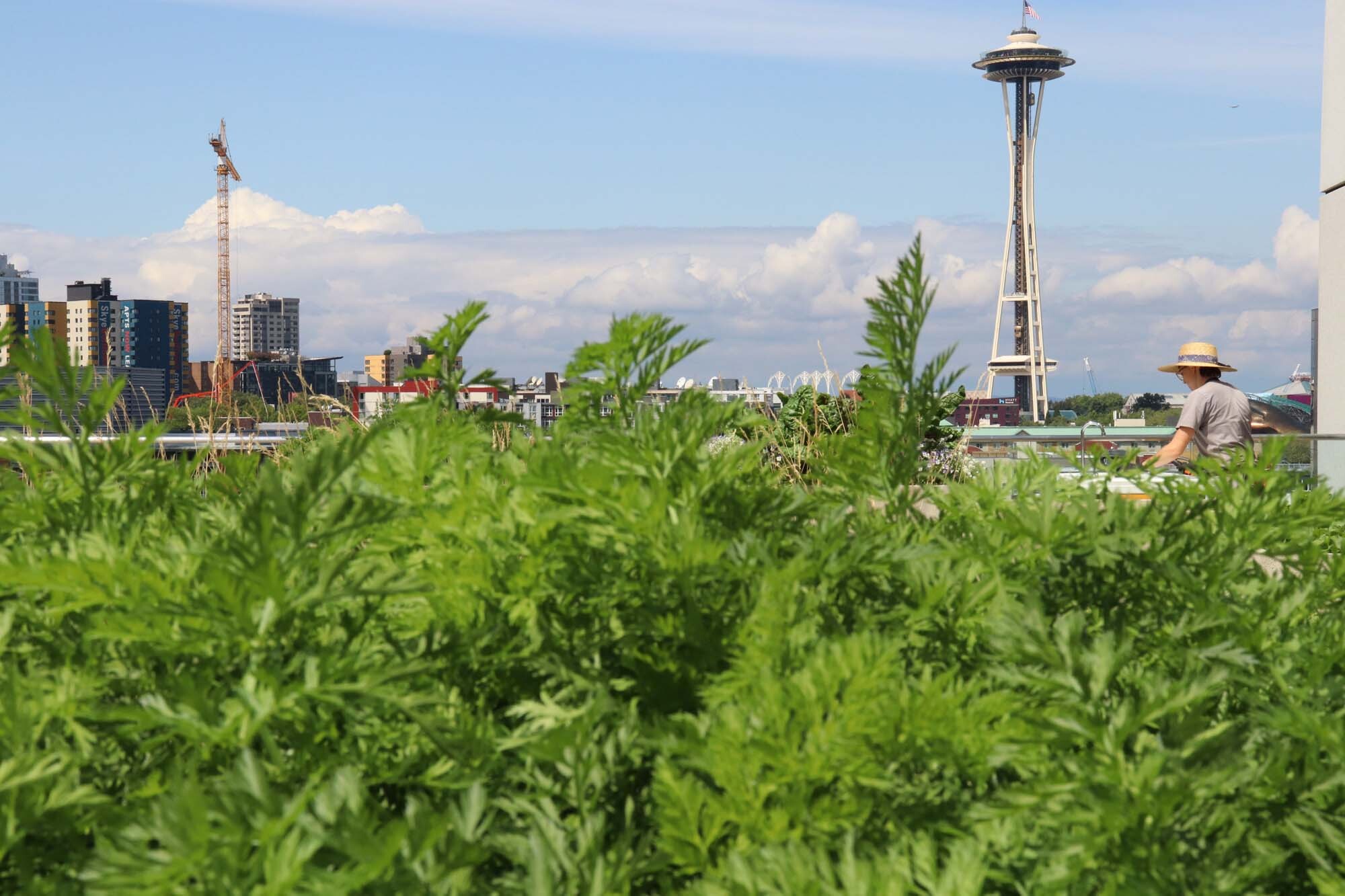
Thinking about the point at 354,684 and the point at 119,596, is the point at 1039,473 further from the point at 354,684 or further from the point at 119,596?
the point at 119,596

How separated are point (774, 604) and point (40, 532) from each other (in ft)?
3.26

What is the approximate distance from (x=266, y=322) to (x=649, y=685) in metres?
181

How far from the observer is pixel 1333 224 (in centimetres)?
992

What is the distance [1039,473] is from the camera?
6.42ft

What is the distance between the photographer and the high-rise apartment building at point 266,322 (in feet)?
558

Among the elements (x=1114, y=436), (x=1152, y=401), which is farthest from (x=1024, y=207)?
(x=1114, y=436)

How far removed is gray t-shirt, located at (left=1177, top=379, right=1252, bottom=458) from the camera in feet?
22.3

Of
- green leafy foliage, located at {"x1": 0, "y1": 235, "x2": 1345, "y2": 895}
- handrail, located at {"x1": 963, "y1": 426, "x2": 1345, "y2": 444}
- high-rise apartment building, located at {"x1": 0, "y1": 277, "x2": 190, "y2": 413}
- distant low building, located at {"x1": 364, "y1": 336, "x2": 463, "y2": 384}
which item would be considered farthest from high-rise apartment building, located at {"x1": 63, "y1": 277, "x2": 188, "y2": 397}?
green leafy foliage, located at {"x1": 0, "y1": 235, "x2": 1345, "y2": 895}

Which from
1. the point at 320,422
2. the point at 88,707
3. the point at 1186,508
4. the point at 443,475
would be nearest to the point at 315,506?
the point at 88,707

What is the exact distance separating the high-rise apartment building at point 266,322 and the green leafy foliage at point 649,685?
177m

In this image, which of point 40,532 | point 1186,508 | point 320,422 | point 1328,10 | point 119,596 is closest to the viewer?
point 119,596

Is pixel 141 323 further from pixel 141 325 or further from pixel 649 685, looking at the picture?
pixel 649 685

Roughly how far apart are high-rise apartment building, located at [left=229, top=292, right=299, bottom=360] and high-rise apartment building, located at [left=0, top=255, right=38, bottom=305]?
26.9 meters

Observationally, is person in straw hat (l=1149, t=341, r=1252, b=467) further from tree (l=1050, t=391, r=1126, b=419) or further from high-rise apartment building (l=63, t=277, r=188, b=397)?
high-rise apartment building (l=63, t=277, r=188, b=397)
